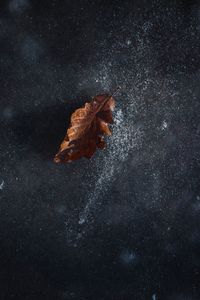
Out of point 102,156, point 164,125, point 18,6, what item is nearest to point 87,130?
point 102,156

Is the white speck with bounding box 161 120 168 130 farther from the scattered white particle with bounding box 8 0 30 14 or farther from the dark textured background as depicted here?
the scattered white particle with bounding box 8 0 30 14

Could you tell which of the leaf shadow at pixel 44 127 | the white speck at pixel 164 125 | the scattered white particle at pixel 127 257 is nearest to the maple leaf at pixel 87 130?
the leaf shadow at pixel 44 127

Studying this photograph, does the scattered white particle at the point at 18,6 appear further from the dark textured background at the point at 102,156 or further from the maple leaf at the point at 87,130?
the maple leaf at the point at 87,130

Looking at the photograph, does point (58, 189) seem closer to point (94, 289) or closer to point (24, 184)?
point (24, 184)

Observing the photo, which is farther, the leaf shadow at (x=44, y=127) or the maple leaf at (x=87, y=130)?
the leaf shadow at (x=44, y=127)

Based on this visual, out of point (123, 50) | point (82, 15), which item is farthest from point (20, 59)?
point (123, 50)

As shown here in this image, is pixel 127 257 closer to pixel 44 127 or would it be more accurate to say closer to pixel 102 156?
pixel 102 156
